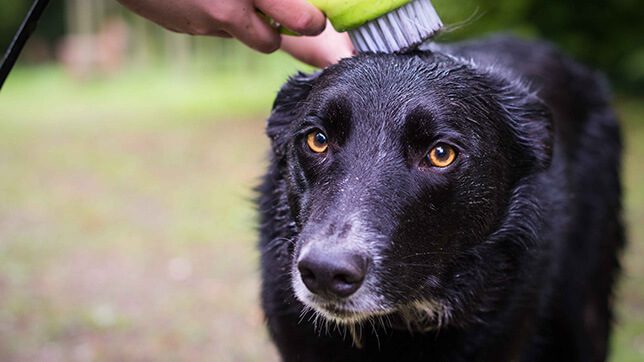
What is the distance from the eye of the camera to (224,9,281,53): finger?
2574 mm

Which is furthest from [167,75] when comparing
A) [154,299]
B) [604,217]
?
[604,217]

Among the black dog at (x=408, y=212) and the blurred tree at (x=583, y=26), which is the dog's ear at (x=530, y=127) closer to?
the black dog at (x=408, y=212)

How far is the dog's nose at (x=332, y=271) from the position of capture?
2.03 m

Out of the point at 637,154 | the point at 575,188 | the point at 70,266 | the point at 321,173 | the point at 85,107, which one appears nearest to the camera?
the point at 321,173

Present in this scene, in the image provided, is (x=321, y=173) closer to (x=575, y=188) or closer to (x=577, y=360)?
(x=575, y=188)

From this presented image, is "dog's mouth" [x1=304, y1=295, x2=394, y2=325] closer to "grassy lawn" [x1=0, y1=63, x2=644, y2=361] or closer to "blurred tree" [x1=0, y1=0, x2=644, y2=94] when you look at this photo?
"grassy lawn" [x1=0, y1=63, x2=644, y2=361]

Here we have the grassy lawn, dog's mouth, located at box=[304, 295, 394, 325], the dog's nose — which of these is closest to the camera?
the dog's nose

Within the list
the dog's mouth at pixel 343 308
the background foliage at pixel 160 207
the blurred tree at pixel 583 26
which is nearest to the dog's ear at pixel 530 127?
the background foliage at pixel 160 207

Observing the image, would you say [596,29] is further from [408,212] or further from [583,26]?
[408,212]

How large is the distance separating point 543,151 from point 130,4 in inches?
79.3

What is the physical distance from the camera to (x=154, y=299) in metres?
5.49

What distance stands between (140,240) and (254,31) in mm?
4747

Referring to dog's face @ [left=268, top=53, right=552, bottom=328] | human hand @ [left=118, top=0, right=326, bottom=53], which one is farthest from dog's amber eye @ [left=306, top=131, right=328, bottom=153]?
human hand @ [left=118, top=0, right=326, bottom=53]

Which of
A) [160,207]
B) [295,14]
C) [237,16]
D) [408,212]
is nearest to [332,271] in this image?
[408,212]
